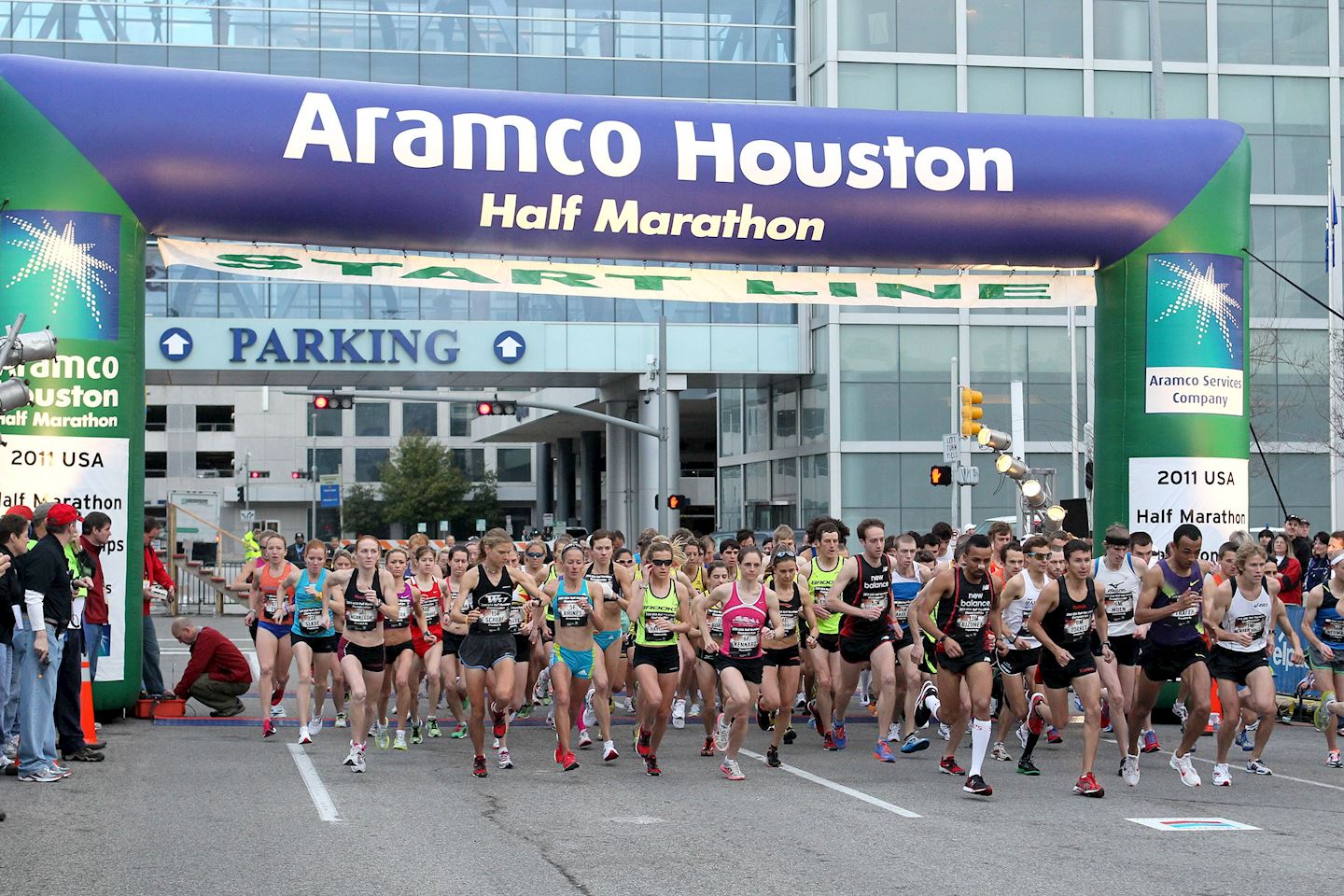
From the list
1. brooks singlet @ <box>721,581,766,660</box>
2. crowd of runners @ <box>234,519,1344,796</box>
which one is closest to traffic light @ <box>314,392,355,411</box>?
crowd of runners @ <box>234,519,1344,796</box>

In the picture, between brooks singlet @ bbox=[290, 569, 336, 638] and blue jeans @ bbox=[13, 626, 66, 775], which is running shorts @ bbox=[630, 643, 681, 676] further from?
blue jeans @ bbox=[13, 626, 66, 775]

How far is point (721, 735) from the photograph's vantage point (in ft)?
43.9

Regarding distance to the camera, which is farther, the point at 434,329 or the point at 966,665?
the point at 434,329

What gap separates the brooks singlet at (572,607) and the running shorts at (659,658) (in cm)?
52

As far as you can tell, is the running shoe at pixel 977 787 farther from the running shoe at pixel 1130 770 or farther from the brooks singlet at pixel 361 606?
the brooks singlet at pixel 361 606

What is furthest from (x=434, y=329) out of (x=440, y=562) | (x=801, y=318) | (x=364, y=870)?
(x=364, y=870)

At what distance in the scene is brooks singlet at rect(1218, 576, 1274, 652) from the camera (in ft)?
40.7

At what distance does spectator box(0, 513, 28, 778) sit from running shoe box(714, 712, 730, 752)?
5.27 m

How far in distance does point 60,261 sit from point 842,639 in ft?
25.1

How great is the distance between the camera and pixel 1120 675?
13.2 meters

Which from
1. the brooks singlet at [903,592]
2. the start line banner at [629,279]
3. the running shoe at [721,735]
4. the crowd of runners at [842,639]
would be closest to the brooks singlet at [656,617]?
the crowd of runners at [842,639]

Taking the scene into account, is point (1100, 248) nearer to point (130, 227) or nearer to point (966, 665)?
point (966, 665)

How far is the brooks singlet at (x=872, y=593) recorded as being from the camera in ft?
46.0

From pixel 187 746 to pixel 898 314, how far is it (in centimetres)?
2774
